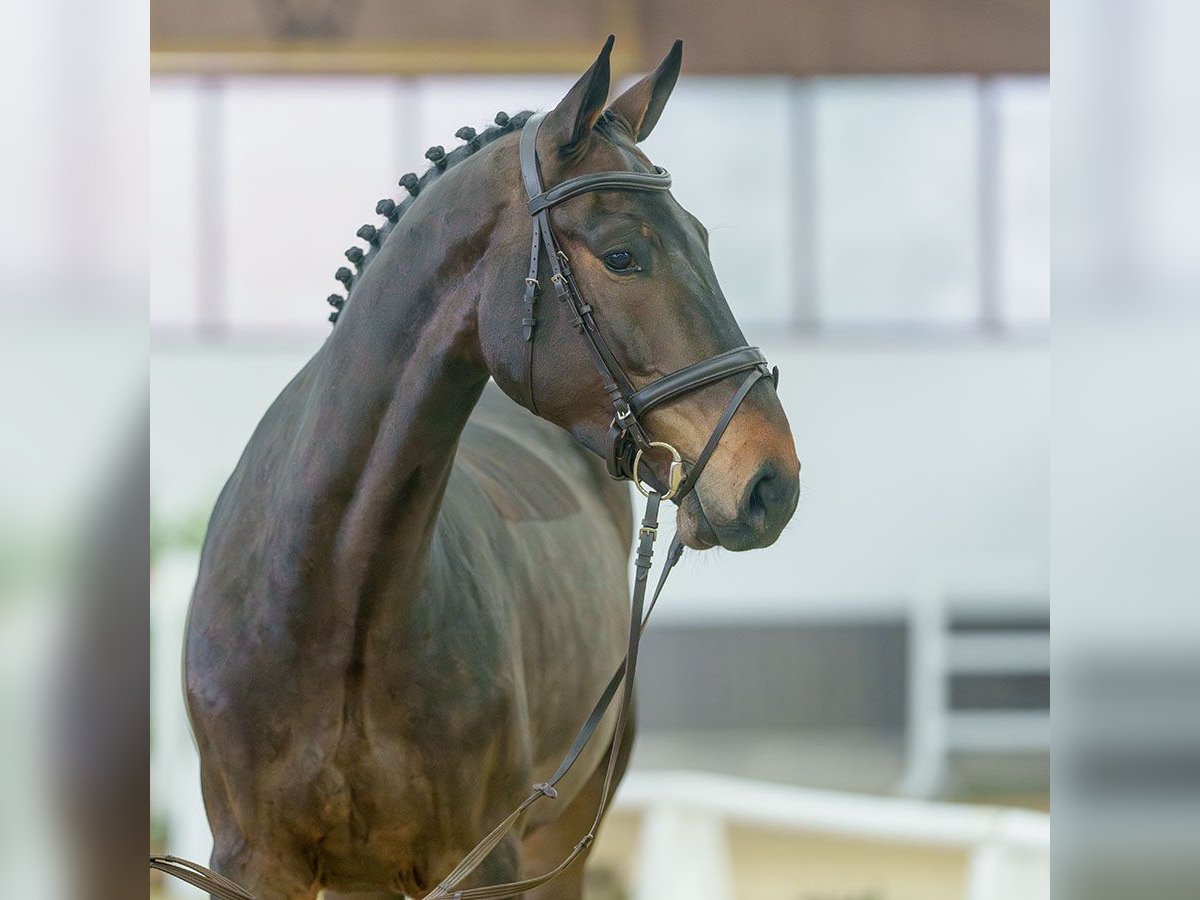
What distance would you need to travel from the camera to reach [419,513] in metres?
1.36

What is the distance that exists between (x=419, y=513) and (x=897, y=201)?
149 inches

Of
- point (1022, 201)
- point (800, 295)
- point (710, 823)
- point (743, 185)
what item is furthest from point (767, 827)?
point (1022, 201)

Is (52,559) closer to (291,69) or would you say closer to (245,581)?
(245,581)

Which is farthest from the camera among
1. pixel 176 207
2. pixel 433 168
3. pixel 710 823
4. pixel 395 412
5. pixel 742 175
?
pixel 742 175

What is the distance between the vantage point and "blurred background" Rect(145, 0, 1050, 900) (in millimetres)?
4207

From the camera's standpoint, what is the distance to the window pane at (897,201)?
4723 millimetres

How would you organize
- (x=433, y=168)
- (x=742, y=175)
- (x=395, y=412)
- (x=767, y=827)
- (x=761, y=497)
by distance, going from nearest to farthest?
(x=761, y=497) < (x=395, y=412) < (x=433, y=168) < (x=767, y=827) < (x=742, y=175)

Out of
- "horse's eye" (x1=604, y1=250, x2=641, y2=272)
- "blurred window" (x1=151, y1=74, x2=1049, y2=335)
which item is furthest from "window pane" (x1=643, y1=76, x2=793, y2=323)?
"horse's eye" (x1=604, y1=250, x2=641, y2=272)

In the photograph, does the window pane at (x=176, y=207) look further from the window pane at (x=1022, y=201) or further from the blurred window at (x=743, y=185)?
the window pane at (x=1022, y=201)

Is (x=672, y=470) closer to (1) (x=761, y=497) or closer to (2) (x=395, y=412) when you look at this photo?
(1) (x=761, y=497)

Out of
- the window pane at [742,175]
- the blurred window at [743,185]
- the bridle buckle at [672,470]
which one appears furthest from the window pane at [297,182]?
the bridle buckle at [672,470]

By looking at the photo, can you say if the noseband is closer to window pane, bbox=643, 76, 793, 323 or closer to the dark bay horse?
the dark bay horse

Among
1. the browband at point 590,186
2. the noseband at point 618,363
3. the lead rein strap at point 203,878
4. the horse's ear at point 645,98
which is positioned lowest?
the lead rein strap at point 203,878

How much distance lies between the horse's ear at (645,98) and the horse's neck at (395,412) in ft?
0.75
